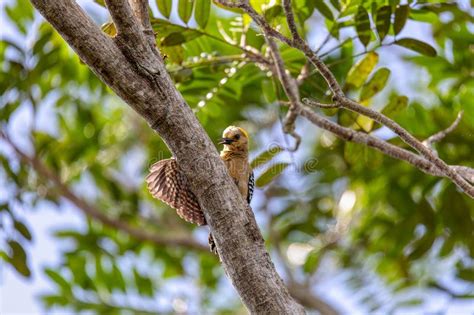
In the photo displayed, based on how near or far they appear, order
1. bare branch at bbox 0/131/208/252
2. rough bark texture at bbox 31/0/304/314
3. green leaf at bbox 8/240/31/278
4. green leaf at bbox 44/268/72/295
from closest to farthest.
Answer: rough bark texture at bbox 31/0/304/314 → green leaf at bbox 8/240/31/278 → bare branch at bbox 0/131/208/252 → green leaf at bbox 44/268/72/295


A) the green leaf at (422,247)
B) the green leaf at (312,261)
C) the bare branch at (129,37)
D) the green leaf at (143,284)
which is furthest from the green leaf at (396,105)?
the green leaf at (143,284)

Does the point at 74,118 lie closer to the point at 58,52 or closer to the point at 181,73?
the point at 58,52

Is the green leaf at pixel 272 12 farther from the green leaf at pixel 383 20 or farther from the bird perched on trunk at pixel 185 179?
the bird perched on trunk at pixel 185 179

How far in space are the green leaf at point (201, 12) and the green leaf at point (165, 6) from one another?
0.13 metres

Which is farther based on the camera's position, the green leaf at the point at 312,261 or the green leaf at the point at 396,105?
the green leaf at the point at 312,261

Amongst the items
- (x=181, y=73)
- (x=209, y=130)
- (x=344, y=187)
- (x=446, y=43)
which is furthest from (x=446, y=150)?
(x=181, y=73)

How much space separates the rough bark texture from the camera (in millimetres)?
2346

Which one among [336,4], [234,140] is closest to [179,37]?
[234,140]

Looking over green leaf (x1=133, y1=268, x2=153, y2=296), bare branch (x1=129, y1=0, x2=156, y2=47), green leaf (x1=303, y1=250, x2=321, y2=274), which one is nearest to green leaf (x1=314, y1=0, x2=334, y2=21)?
bare branch (x1=129, y1=0, x2=156, y2=47)

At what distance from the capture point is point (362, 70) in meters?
3.62

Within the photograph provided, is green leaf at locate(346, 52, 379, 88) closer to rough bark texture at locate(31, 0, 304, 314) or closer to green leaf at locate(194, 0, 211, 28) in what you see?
green leaf at locate(194, 0, 211, 28)

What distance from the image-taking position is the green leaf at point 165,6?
133 inches

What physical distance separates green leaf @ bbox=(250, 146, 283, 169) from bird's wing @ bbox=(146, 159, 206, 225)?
67cm

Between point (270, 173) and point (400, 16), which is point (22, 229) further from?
point (400, 16)
